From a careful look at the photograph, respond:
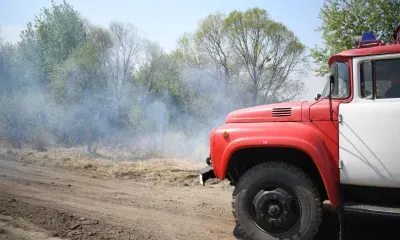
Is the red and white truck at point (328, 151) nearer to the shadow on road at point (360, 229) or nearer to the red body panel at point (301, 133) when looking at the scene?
the red body panel at point (301, 133)

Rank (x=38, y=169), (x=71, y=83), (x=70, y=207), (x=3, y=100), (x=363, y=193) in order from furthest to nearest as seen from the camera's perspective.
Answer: (x=3, y=100)
(x=71, y=83)
(x=38, y=169)
(x=70, y=207)
(x=363, y=193)

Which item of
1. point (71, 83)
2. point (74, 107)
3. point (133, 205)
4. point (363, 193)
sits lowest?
point (133, 205)

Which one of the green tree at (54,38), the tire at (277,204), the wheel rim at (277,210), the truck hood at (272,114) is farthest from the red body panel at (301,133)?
the green tree at (54,38)

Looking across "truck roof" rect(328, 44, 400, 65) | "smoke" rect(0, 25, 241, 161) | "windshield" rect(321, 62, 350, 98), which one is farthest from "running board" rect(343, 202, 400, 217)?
"smoke" rect(0, 25, 241, 161)

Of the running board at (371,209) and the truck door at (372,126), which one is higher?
the truck door at (372,126)

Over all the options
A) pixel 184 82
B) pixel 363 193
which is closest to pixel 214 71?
pixel 184 82

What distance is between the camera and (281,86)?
2386 cm

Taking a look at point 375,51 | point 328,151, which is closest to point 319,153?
point 328,151

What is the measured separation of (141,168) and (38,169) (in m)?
2.86

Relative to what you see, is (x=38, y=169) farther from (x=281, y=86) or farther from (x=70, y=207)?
(x=281, y=86)

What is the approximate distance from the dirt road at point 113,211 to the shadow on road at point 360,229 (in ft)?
0.05

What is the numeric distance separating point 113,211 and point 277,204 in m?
2.71

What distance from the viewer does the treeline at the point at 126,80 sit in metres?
13.9

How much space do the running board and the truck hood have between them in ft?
3.58
